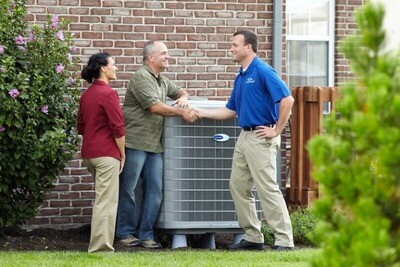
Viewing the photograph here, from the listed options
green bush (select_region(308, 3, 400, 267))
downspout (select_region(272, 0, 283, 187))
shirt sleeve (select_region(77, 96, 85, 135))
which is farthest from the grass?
green bush (select_region(308, 3, 400, 267))

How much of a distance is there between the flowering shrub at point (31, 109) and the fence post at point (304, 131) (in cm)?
276

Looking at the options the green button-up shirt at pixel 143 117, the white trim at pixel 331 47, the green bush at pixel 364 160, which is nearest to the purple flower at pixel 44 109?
the green button-up shirt at pixel 143 117

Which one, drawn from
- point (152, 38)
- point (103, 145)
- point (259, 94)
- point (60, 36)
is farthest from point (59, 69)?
point (259, 94)

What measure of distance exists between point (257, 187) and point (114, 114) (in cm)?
152

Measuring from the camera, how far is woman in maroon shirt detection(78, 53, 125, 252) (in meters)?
9.62

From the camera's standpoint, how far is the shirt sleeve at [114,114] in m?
9.55

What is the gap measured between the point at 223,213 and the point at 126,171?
41.5 inches

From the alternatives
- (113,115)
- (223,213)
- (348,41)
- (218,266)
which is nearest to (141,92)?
(113,115)

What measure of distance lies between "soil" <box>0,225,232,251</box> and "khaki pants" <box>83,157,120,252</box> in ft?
1.51

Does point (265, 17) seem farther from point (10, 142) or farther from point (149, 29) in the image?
point (10, 142)

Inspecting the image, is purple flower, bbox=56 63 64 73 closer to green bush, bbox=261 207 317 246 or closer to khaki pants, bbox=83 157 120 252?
khaki pants, bbox=83 157 120 252

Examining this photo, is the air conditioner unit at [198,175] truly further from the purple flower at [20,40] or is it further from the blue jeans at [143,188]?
the purple flower at [20,40]

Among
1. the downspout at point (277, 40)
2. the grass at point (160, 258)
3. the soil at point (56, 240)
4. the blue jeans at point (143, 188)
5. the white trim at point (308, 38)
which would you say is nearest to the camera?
the grass at point (160, 258)

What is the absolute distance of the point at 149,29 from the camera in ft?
38.1
